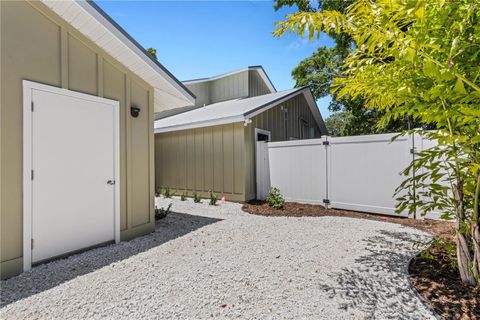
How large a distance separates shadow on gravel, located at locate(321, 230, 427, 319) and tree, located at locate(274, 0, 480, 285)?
650 mm

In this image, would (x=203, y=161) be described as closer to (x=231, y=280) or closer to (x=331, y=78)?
(x=231, y=280)

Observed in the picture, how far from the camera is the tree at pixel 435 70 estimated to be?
160 centimetres

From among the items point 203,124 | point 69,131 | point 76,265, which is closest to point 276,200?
point 203,124

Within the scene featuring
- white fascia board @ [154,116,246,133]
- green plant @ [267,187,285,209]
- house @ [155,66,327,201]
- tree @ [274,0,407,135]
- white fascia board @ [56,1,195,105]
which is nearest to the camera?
white fascia board @ [56,1,195,105]

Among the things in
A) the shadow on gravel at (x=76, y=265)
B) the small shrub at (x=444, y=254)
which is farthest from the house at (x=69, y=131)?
the small shrub at (x=444, y=254)

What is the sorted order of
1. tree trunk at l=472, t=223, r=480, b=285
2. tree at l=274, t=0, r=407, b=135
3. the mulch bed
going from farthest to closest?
tree at l=274, t=0, r=407, b=135, tree trunk at l=472, t=223, r=480, b=285, the mulch bed

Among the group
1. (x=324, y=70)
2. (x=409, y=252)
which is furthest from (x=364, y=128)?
(x=409, y=252)

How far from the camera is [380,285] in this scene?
263cm

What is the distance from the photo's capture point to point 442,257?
3.10 m

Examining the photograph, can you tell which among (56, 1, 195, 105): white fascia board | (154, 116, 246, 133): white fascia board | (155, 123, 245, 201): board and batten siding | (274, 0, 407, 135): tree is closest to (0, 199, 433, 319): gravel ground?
(56, 1, 195, 105): white fascia board

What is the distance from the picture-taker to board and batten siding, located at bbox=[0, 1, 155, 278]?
2.90m

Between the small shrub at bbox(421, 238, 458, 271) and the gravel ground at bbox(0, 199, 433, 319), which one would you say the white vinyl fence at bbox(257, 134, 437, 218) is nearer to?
the gravel ground at bbox(0, 199, 433, 319)

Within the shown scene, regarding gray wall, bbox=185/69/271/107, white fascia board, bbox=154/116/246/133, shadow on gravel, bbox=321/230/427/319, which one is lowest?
shadow on gravel, bbox=321/230/427/319

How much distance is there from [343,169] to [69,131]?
19.2 ft
